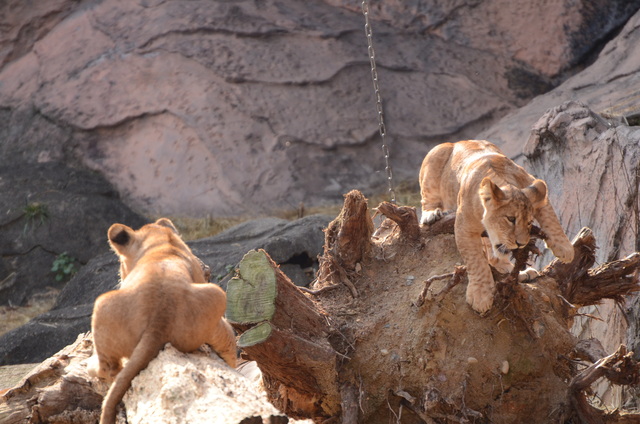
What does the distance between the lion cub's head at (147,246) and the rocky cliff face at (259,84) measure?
676 centimetres

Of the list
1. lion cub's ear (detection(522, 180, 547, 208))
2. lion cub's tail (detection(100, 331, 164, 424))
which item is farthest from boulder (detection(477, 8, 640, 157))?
lion cub's tail (detection(100, 331, 164, 424))

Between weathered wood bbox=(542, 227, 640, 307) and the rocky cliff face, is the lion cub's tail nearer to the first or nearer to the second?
weathered wood bbox=(542, 227, 640, 307)

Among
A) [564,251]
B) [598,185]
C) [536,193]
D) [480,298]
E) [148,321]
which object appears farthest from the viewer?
[598,185]

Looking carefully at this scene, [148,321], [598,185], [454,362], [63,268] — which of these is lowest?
[63,268]

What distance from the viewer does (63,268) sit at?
1214 centimetres

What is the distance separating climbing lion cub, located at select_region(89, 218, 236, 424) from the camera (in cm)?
449

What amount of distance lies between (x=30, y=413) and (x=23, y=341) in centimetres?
388

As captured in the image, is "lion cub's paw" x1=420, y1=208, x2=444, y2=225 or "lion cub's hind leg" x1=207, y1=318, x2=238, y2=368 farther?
"lion cub's paw" x1=420, y1=208, x2=444, y2=225

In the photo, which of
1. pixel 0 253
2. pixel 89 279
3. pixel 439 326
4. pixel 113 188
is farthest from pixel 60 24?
pixel 439 326

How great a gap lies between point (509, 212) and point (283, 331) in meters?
1.73

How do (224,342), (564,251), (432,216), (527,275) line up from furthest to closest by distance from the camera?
(432,216) → (527,275) → (564,251) → (224,342)

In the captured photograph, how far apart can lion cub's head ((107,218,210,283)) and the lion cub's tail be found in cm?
89

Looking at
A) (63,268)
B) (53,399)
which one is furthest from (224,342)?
(63,268)

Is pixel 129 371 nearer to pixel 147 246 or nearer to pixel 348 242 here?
pixel 147 246
